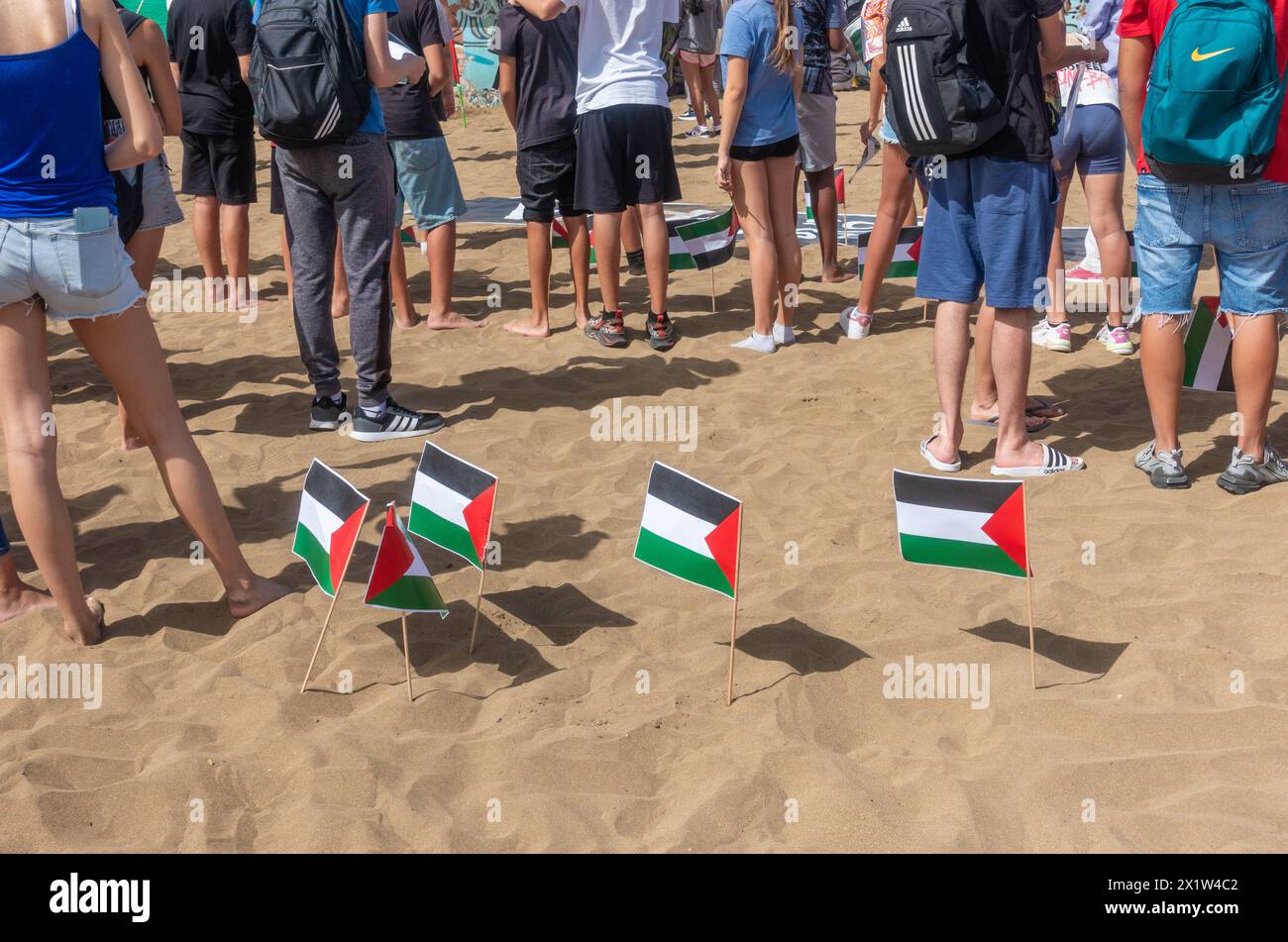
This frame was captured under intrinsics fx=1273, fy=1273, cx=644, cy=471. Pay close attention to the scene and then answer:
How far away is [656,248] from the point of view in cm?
614

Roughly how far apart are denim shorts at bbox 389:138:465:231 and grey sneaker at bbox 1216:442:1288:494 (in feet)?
12.6

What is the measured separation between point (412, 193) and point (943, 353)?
3.19 meters

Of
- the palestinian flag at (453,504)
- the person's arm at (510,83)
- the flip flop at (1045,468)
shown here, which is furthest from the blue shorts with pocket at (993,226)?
the person's arm at (510,83)

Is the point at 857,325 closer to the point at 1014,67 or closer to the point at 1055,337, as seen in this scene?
the point at 1055,337

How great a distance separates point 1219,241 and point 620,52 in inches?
113

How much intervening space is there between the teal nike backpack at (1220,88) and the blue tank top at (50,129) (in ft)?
10.2

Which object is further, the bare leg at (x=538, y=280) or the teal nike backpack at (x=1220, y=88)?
the bare leg at (x=538, y=280)

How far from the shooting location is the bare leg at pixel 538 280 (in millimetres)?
6312

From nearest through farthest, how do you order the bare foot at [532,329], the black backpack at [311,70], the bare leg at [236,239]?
1. the black backpack at [311,70]
2. the bare foot at [532,329]
3. the bare leg at [236,239]

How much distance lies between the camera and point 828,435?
16.4 feet

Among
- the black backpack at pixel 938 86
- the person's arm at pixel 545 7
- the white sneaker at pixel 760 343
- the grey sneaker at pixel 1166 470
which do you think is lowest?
the white sneaker at pixel 760 343

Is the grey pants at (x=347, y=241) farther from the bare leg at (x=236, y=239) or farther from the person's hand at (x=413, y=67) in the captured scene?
the bare leg at (x=236, y=239)

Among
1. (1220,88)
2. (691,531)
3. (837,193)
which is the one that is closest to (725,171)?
(837,193)
